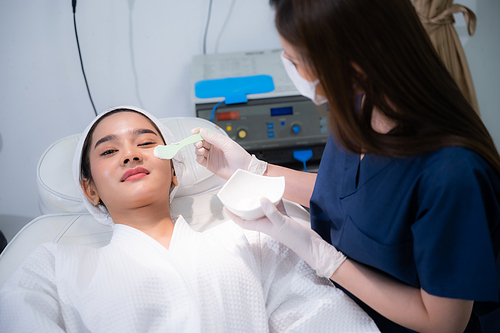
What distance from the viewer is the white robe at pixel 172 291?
0.86m

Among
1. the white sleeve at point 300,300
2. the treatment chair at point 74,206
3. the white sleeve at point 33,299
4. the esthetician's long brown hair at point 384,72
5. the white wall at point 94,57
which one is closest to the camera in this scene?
the esthetician's long brown hair at point 384,72

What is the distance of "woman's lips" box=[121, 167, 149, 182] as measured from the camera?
1.11 meters

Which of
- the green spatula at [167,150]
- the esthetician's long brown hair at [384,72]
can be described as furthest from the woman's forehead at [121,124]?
the esthetician's long brown hair at [384,72]

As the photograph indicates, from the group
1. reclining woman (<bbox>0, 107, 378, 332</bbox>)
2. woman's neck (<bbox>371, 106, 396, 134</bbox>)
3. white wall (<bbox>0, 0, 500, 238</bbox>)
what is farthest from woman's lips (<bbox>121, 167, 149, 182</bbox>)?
white wall (<bbox>0, 0, 500, 238</bbox>)

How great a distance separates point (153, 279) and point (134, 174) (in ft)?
1.18

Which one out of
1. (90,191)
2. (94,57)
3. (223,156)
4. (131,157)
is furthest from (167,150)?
(94,57)

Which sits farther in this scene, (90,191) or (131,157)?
(90,191)

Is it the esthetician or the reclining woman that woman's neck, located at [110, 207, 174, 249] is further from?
the esthetician

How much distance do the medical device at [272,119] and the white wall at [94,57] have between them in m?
0.33

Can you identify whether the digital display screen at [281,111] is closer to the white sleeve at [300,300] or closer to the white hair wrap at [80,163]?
the white hair wrap at [80,163]

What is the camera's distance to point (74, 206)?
1.35 metres

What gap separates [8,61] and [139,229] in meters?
1.26

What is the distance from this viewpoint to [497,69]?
2053mm

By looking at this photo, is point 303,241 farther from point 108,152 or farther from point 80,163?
point 80,163
